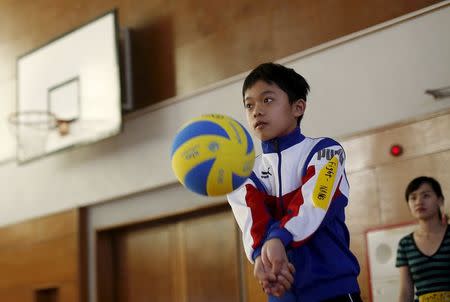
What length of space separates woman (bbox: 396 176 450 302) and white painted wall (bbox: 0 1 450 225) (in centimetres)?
82

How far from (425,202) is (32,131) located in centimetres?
543

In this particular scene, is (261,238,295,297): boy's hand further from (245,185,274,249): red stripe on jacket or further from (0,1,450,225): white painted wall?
(0,1,450,225): white painted wall

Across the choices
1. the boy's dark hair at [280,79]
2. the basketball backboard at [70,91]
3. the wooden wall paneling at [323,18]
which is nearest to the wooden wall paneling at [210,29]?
the wooden wall paneling at [323,18]

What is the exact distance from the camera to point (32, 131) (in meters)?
9.11

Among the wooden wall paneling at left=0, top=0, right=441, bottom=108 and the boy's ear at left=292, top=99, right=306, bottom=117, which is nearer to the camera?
the boy's ear at left=292, top=99, right=306, bottom=117

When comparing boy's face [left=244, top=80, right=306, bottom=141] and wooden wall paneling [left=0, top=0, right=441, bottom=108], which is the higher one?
wooden wall paneling [left=0, top=0, right=441, bottom=108]

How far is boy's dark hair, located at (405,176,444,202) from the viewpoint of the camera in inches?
211

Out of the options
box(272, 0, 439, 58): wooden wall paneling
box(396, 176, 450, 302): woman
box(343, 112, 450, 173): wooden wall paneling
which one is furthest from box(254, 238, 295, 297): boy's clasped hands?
box(272, 0, 439, 58): wooden wall paneling

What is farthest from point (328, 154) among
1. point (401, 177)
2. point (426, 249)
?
point (401, 177)

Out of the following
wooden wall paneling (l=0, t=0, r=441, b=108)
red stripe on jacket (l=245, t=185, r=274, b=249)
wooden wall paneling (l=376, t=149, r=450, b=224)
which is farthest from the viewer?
wooden wall paneling (l=0, t=0, r=441, b=108)

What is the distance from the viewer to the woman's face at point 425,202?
5.30 m

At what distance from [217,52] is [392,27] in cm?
217

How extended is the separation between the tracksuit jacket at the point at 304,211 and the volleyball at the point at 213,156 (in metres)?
0.13

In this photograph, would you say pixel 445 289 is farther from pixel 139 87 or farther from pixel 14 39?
pixel 14 39
